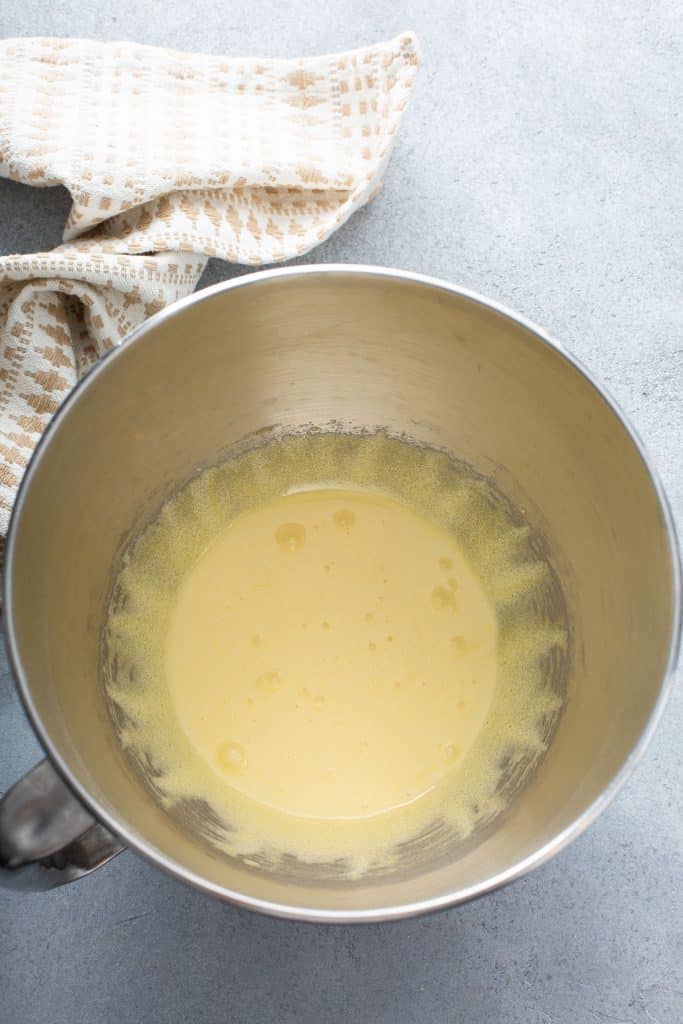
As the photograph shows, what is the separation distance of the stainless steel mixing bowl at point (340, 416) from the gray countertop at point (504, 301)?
18cm

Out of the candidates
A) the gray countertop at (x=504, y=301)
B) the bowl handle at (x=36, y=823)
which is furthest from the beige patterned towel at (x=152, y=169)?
the bowl handle at (x=36, y=823)

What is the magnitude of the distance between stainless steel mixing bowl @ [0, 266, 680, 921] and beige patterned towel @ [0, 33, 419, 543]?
156 mm

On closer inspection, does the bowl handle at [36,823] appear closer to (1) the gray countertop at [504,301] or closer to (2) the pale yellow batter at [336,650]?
(2) the pale yellow batter at [336,650]

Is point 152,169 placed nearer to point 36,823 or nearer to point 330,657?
point 330,657

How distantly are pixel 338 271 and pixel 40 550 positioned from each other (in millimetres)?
279

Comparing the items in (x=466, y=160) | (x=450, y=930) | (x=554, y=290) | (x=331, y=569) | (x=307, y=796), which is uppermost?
(x=466, y=160)

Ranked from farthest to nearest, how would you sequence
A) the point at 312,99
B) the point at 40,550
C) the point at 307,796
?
the point at 312,99 → the point at 307,796 → the point at 40,550

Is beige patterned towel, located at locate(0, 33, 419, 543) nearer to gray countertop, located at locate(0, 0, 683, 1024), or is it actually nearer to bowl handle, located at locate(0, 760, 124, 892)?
gray countertop, located at locate(0, 0, 683, 1024)

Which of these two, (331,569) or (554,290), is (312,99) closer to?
(554,290)

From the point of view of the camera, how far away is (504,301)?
98 centimetres

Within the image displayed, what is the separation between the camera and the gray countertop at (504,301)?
841 mm

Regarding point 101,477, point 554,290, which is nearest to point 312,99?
point 554,290

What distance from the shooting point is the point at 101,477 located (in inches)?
29.2

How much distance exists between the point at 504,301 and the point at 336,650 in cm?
39
